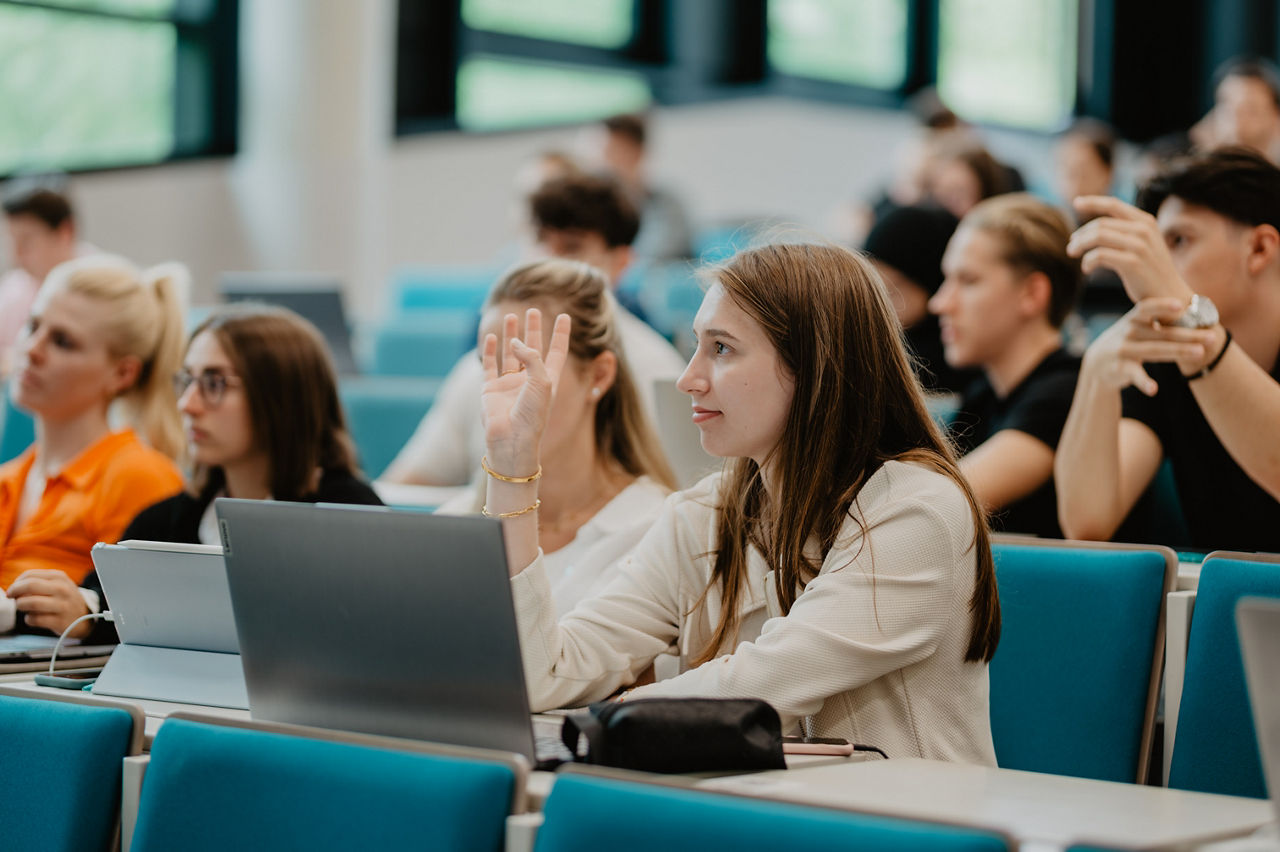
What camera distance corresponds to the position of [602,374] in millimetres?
2297

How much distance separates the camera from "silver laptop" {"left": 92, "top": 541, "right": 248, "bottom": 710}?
5.66 feet

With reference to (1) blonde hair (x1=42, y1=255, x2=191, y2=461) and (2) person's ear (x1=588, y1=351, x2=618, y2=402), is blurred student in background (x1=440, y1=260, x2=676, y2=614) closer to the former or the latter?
(2) person's ear (x1=588, y1=351, x2=618, y2=402)

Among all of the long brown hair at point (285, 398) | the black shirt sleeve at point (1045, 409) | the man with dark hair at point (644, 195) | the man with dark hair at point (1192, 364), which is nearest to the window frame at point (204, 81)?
the man with dark hair at point (644, 195)

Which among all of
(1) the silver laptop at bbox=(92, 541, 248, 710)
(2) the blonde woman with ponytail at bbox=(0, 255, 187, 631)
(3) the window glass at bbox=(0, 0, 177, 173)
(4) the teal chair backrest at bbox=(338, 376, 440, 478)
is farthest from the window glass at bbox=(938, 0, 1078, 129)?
(1) the silver laptop at bbox=(92, 541, 248, 710)

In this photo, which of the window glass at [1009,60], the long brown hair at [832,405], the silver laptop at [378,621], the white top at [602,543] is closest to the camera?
the silver laptop at [378,621]

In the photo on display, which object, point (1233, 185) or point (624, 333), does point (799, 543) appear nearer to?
point (1233, 185)

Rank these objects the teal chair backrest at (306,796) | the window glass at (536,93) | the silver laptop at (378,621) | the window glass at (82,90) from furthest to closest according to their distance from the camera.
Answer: the window glass at (536,93), the window glass at (82,90), the silver laptop at (378,621), the teal chair backrest at (306,796)

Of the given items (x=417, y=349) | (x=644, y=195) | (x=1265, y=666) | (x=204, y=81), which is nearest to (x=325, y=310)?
(x=417, y=349)

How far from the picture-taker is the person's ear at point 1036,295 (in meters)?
2.87

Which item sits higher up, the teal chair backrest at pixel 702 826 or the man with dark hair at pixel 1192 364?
the man with dark hair at pixel 1192 364

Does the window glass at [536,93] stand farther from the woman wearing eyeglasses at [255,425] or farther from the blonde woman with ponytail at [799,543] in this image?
the blonde woman with ponytail at [799,543]

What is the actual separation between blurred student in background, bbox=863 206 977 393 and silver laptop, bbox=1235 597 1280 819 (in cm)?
247

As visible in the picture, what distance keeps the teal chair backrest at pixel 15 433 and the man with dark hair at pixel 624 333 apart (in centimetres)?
81

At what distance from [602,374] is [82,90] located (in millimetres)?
5532
